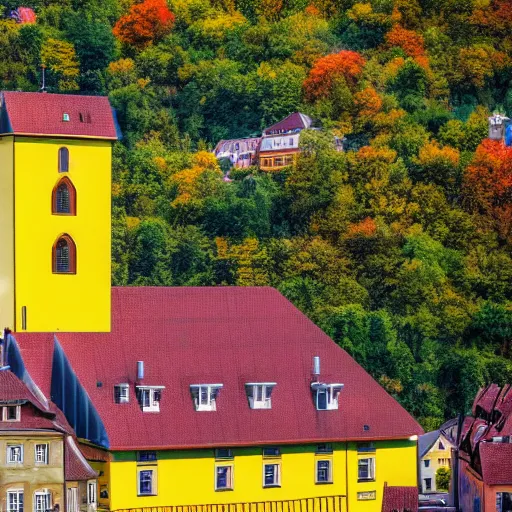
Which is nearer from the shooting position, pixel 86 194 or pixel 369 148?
pixel 86 194

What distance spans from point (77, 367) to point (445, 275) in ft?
140

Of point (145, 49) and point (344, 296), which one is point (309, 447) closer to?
point (344, 296)

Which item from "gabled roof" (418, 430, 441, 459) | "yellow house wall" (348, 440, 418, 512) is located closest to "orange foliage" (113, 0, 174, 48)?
"gabled roof" (418, 430, 441, 459)

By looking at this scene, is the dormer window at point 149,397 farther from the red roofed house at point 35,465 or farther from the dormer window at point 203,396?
the red roofed house at point 35,465

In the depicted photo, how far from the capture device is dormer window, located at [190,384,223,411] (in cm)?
7562

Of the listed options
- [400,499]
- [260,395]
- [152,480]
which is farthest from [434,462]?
[152,480]

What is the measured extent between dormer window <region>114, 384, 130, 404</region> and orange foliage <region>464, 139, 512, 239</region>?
5061 centimetres

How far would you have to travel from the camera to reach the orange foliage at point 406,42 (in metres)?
141

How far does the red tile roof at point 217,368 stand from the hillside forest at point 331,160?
76.4 feet

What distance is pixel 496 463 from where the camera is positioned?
77188mm

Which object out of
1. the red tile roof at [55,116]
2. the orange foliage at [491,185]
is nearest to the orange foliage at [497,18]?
the orange foliage at [491,185]

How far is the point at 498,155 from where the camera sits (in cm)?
12569

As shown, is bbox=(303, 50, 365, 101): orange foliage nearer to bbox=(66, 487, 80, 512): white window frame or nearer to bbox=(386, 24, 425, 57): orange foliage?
bbox=(386, 24, 425, 57): orange foliage

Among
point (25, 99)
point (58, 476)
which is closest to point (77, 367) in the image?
point (58, 476)
